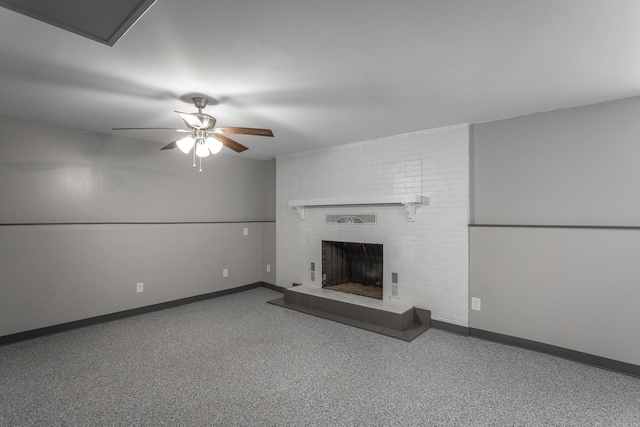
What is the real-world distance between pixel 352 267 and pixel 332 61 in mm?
3222

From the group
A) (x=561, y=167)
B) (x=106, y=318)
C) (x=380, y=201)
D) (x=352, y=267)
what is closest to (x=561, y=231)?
(x=561, y=167)

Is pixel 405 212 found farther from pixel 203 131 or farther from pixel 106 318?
pixel 106 318

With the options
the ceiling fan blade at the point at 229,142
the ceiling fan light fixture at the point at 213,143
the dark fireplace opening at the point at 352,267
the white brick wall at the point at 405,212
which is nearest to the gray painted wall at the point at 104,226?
the white brick wall at the point at 405,212

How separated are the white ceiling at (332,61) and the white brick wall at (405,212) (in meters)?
0.53

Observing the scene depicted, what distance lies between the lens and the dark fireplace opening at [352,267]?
14.4 feet

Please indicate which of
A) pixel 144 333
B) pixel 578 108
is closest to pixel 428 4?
pixel 578 108

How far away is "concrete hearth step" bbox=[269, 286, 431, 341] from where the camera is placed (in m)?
3.52

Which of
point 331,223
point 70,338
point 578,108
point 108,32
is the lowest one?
point 70,338

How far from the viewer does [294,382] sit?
8.05ft

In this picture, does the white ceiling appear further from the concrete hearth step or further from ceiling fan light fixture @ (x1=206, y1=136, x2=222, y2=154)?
the concrete hearth step

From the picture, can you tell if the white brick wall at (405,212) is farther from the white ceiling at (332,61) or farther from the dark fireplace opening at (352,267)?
the white ceiling at (332,61)

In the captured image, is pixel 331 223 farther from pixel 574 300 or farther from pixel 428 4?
pixel 428 4

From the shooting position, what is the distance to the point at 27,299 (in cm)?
332

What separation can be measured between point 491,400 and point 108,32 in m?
2.94
